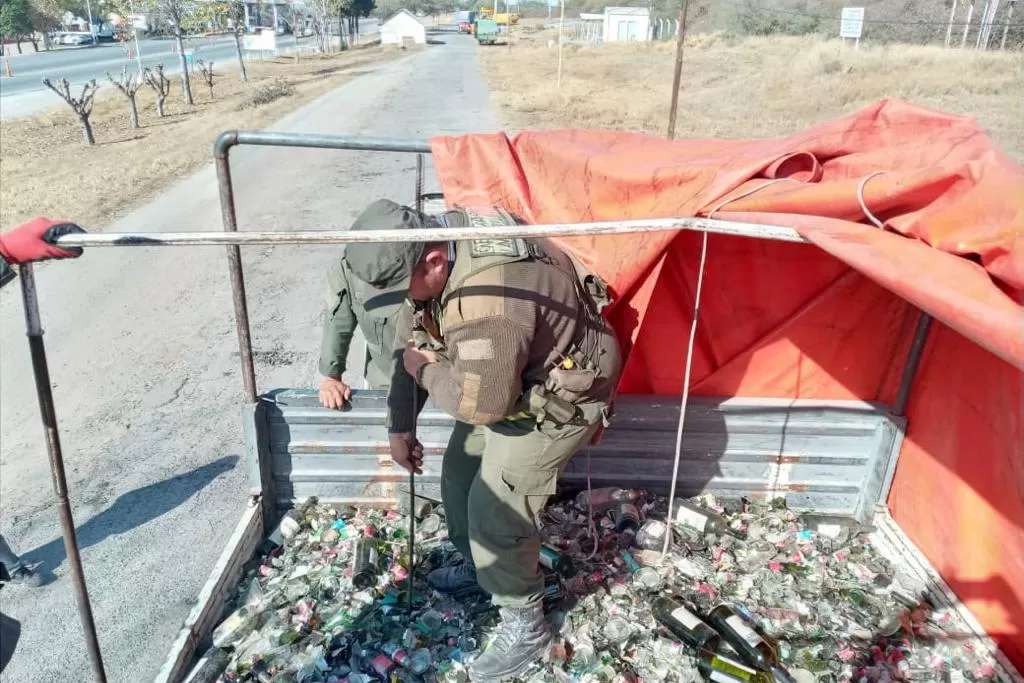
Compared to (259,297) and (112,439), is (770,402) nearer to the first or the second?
(112,439)

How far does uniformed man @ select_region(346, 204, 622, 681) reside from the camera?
98.5 inches

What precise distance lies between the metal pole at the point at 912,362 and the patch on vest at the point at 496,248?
2.17 metres

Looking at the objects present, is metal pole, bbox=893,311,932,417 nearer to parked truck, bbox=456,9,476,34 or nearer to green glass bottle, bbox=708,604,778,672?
green glass bottle, bbox=708,604,778,672

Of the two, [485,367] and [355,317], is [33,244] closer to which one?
[485,367]

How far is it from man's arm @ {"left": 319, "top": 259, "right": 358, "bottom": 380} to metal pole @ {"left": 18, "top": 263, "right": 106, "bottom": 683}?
1.56 m

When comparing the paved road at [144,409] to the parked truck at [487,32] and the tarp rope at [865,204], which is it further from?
the parked truck at [487,32]

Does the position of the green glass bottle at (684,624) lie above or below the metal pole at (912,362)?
below

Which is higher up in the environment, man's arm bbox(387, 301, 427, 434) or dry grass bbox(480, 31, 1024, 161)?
dry grass bbox(480, 31, 1024, 161)

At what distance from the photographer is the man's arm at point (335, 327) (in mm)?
3635

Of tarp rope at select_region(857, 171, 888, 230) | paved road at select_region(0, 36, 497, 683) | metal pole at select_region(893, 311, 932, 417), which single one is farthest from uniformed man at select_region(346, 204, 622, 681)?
metal pole at select_region(893, 311, 932, 417)

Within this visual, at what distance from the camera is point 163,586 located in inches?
142

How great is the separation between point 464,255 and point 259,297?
5.47m

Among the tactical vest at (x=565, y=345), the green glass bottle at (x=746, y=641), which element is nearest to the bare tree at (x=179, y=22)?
the tactical vest at (x=565, y=345)

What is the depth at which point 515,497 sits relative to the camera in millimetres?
2898
